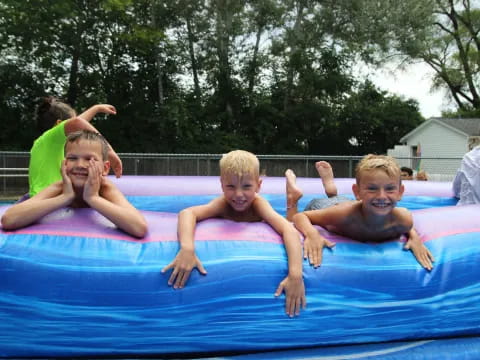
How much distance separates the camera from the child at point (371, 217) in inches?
71.6

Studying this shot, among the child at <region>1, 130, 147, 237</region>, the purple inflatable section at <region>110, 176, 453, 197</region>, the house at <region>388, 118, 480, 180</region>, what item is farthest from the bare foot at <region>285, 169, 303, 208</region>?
the house at <region>388, 118, 480, 180</region>

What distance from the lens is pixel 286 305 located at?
68.7 inches

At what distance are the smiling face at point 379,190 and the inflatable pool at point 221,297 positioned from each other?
182mm

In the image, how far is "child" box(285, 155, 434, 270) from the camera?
5.97 ft

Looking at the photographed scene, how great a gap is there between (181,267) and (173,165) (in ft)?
20.1

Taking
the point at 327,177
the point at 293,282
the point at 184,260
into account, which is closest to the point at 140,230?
the point at 184,260

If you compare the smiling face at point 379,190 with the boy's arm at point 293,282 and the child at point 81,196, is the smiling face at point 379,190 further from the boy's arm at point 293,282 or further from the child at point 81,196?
the child at point 81,196

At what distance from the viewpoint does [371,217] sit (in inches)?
74.8

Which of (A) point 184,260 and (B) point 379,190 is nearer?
(A) point 184,260

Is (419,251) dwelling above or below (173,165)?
below

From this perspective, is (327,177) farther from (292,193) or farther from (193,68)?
(193,68)

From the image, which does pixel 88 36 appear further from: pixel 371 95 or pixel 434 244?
pixel 434 244

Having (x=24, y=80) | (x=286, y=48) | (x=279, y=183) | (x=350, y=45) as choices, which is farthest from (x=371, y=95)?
(x=279, y=183)

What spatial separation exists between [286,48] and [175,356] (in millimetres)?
16266
